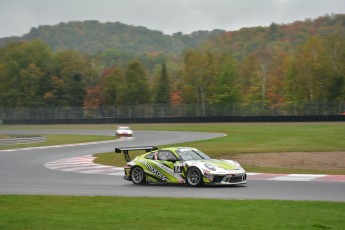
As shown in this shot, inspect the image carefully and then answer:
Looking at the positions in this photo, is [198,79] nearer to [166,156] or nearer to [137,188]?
[166,156]

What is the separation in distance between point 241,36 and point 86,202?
172307 mm

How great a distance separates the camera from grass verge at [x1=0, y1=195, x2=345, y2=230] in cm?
962

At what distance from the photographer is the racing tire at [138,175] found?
61.9ft

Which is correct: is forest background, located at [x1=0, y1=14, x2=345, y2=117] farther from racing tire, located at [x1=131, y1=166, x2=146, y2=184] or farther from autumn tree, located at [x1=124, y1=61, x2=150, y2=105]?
racing tire, located at [x1=131, y1=166, x2=146, y2=184]

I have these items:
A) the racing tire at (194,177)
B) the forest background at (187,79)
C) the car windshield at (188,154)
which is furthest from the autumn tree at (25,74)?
the racing tire at (194,177)

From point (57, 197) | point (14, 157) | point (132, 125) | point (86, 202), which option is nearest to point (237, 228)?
point (86, 202)

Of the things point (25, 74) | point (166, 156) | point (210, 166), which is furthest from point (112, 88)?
point (210, 166)

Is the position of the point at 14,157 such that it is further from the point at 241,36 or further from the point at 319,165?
the point at 241,36

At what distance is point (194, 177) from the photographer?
1764 cm

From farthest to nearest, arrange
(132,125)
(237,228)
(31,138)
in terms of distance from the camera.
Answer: (132,125), (31,138), (237,228)

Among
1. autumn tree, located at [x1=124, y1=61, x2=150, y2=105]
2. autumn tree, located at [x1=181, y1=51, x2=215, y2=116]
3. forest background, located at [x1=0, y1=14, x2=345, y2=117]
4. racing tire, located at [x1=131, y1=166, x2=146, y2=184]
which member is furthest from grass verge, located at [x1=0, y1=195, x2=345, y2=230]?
autumn tree, located at [x1=124, y1=61, x2=150, y2=105]

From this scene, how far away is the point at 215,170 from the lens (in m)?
17.3

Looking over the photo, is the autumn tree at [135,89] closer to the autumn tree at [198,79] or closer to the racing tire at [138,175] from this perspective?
the autumn tree at [198,79]

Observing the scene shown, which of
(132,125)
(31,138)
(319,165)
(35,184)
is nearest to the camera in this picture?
(35,184)
